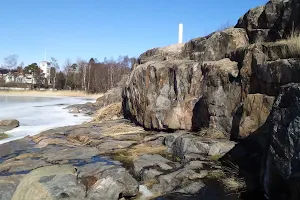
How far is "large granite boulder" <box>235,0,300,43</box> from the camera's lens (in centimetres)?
780

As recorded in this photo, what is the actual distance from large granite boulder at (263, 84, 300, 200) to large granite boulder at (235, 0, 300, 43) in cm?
357

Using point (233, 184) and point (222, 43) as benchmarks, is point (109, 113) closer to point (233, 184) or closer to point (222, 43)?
point (222, 43)

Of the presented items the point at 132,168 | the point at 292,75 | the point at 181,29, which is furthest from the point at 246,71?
the point at 181,29

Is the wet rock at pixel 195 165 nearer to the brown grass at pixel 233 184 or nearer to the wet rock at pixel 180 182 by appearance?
the wet rock at pixel 180 182

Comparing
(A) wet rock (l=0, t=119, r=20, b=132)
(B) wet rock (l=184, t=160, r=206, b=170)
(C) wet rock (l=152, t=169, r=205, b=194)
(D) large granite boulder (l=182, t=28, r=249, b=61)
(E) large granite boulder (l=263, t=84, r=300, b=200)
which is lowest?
(A) wet rock (l=0, t=119, r=20, b=132)

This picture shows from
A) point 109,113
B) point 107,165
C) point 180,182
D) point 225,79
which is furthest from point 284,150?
point 109,113

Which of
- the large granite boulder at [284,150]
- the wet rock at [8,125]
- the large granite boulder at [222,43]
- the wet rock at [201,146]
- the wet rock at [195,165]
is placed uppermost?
the large granite boulder at [222,43]

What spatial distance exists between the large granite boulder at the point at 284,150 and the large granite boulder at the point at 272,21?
141 inches

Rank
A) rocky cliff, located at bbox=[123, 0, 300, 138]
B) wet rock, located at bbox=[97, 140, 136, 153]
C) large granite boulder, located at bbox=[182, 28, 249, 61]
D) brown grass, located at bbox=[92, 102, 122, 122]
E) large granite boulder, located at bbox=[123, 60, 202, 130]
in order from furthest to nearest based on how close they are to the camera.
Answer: brown grass, located at bbox=[92, 102, 122, 122] → large granite boulder, located at bbox=[123, 60, 202, 130] → large granite boulder, located at bbox=[182, 28, 249, 61] → wet rock, located at bbox=[97, 140, 136, 153] → rocky cliff, located at bbox=[123, 0, 300, 138]

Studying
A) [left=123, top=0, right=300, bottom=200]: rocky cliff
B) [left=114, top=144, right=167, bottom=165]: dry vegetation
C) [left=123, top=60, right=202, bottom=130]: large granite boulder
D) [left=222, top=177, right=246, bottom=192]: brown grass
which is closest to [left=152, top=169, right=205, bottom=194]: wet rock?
[left=222, top=177, right=246, bottom=192]: brown grass

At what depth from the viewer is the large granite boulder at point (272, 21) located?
780 centimetres

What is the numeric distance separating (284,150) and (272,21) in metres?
5.70

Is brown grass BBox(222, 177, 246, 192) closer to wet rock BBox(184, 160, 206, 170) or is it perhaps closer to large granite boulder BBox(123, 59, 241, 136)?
wet rock BBox(184, 160, 206, 170)

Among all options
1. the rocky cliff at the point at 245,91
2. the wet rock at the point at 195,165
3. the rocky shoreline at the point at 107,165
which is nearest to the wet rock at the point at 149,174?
the rocky shoreline at the point at 107,165
